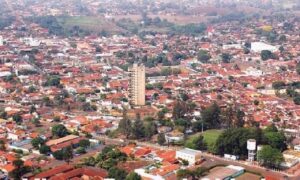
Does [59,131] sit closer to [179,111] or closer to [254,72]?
[179,111]

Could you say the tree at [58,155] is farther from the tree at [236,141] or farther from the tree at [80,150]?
the tree at [236,141]

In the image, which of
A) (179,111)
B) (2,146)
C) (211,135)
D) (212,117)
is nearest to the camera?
(2,146)

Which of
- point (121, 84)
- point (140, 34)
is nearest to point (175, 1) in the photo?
point (140, 34)

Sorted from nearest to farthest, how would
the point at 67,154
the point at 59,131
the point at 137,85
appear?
the point at 67,154, the point at 59,131, the point at 137,85

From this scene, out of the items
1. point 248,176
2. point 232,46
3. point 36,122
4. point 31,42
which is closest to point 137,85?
point 36,122

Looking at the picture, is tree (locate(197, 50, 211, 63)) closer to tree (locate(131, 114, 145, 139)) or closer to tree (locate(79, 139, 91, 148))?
tree (locate(131, 114, 145, 139))
